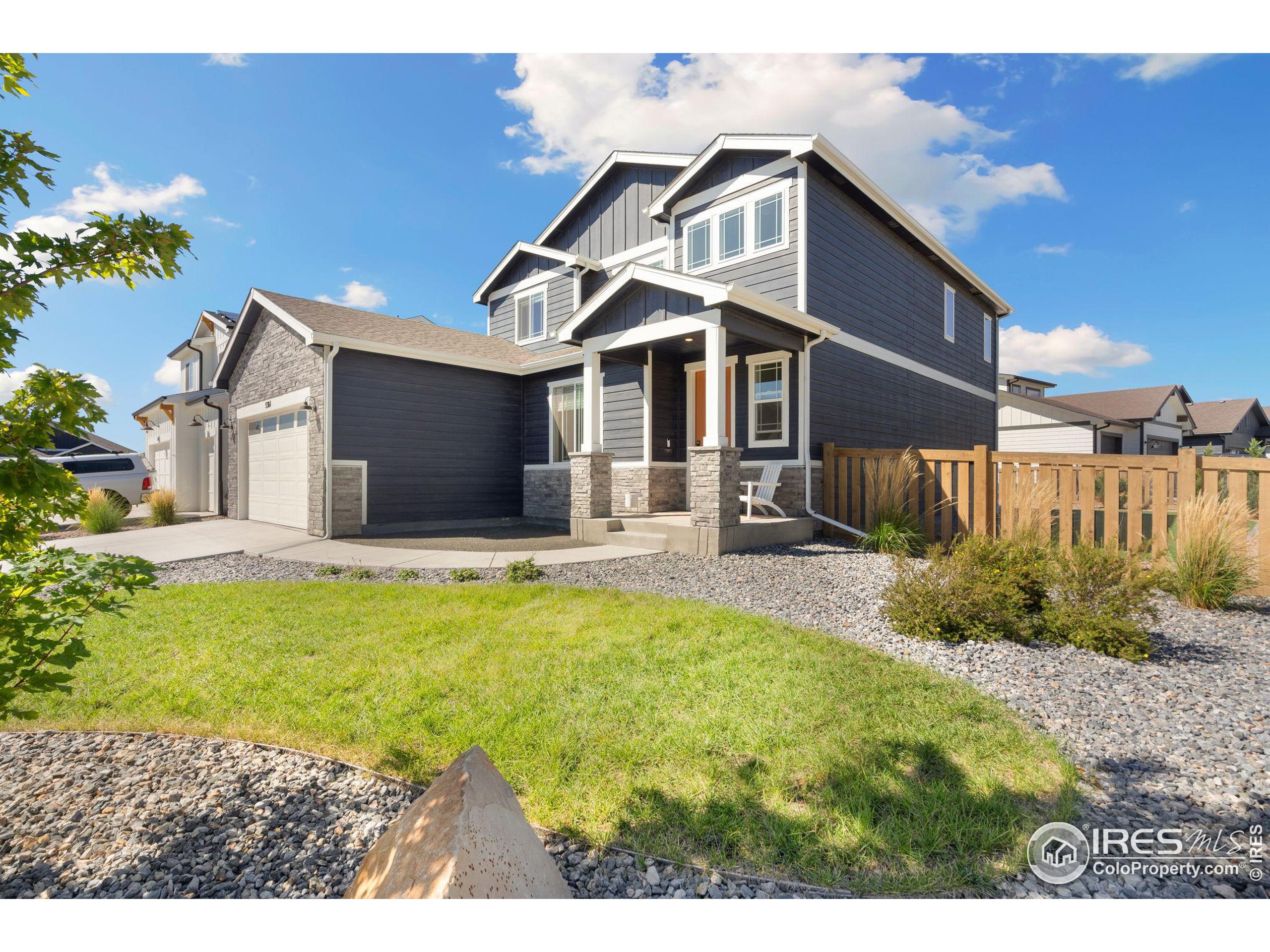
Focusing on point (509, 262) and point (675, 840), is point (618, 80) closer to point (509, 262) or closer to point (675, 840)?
point (675, 840)

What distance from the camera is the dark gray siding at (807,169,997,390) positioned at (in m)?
10.2

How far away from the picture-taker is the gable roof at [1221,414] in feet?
111

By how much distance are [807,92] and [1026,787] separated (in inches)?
176

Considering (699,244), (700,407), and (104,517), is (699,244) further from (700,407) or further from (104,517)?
(104,517)

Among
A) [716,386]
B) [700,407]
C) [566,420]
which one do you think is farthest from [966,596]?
[566,420]

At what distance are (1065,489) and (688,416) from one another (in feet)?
20.1

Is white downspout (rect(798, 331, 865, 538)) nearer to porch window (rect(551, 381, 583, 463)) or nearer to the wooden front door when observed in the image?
the wooden front door

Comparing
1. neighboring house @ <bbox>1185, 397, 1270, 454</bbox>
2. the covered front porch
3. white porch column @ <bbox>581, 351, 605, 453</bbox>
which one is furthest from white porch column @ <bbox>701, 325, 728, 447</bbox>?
neighboring house @ <bbox>1185, 397, 1270, 454</bbox>

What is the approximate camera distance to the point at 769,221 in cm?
1037

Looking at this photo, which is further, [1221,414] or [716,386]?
[1221,414]

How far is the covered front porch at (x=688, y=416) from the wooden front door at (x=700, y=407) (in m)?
0.03

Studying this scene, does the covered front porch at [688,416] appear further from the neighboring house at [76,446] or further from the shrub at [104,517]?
the shrub at [104,517]

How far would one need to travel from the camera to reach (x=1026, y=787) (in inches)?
98.7

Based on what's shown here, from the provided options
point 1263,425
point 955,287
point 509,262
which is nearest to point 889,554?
point 955,287
